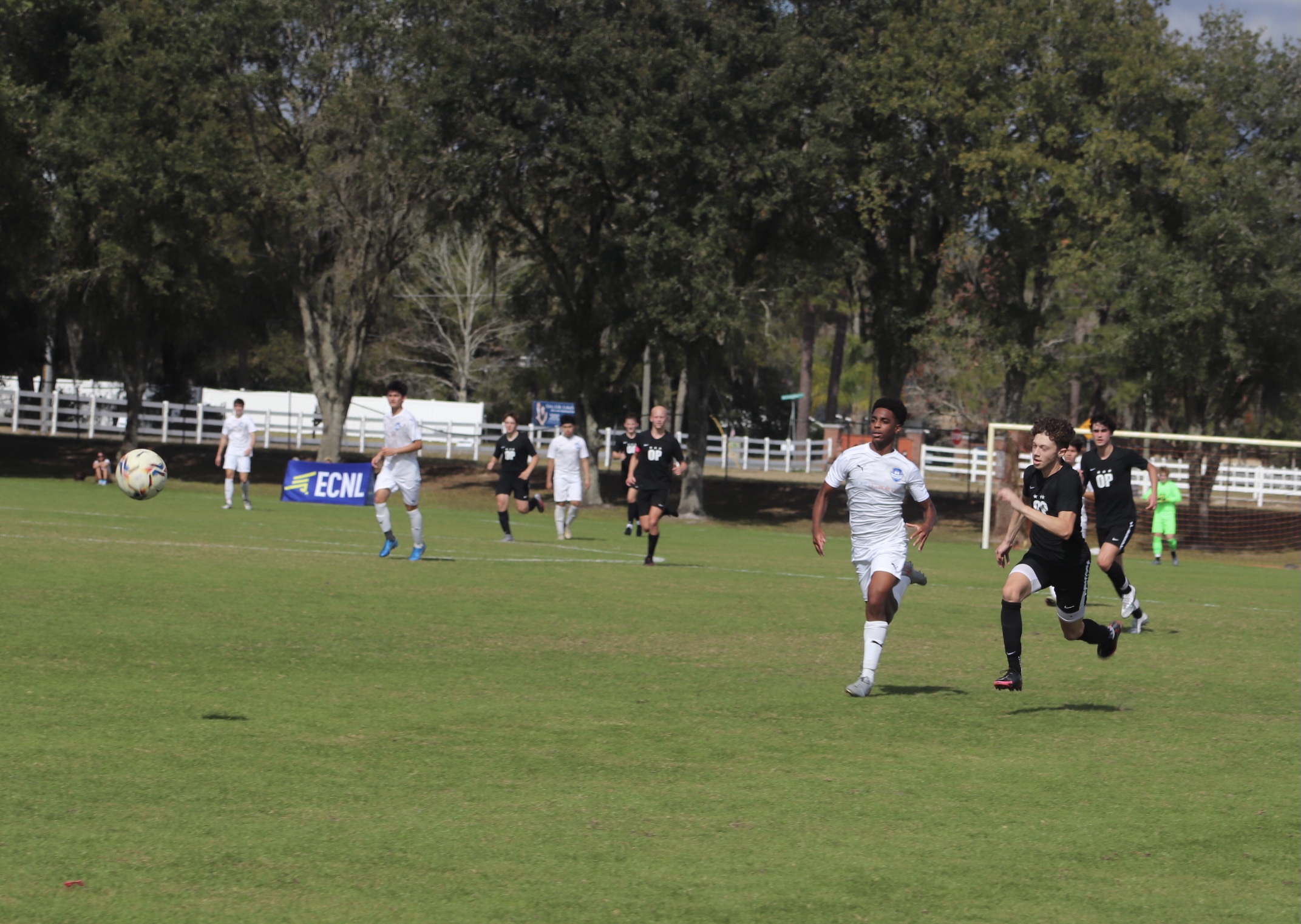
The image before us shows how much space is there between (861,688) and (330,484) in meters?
27.4

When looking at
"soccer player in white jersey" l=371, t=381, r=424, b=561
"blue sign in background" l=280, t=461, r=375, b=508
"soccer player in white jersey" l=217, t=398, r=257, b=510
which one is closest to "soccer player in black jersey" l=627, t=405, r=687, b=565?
"soccer player in white jersey" l=371, t=381, r=424, b=561

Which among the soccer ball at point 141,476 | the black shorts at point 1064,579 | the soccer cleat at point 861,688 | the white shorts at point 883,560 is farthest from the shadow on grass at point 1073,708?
the soccer ball at point 141,476

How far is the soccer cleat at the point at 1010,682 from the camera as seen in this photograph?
34.2 ft

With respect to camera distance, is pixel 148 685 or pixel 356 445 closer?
pixel 148 685

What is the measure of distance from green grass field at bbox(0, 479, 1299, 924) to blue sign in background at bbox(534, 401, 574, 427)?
3896 centimetres

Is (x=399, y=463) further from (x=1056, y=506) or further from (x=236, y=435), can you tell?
(x=236, y=435)

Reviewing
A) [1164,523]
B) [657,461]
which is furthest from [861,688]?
[1164,523]

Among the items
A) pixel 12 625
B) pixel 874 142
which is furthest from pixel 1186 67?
pixel 12 625

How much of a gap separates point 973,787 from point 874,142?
113 feet

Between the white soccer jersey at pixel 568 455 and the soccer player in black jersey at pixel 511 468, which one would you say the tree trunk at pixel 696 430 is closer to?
the soccer player in black jersey at pixel 511 468

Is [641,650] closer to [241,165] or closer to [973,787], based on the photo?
[973,787]

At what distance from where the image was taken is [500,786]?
279 inches

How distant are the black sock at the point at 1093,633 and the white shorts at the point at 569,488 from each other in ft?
46.7

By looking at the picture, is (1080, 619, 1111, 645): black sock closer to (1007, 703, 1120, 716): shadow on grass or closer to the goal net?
(1007, 703, 1120, 716): shadow on grass
